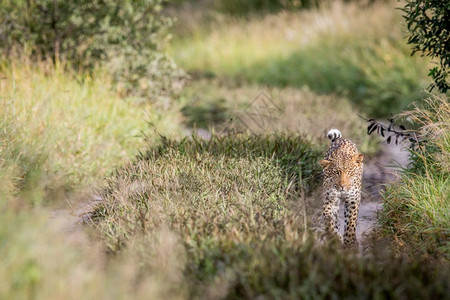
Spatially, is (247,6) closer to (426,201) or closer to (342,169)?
(342,169)

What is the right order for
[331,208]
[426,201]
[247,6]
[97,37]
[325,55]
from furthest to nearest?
[247,6] → [325,55] → [97,37] → [331,208] → [426,201]

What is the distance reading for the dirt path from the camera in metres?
6.65

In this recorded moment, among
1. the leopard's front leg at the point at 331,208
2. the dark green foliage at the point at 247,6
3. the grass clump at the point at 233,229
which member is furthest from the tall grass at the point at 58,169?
the dark green foliage at the point at 247,6

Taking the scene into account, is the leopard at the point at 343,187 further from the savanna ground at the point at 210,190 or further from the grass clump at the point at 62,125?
the grass clump at the point at 62,125

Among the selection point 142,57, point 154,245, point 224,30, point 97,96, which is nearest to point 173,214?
point 154,245

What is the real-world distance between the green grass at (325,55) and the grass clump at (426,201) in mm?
4270

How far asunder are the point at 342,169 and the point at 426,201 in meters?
0.73

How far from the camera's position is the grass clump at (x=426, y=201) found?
5574mm

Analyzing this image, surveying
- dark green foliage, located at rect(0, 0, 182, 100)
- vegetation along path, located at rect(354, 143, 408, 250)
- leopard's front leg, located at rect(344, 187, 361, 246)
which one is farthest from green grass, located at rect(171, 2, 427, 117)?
leopard's front leg, located at rect(344, 187, 361, 246)

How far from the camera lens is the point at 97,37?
10.1m

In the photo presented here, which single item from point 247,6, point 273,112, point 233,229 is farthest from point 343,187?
point 247,6

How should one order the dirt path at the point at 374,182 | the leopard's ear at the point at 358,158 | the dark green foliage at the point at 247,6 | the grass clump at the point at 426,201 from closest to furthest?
the grass clump at the point at 426,201 → the leopard's ear at the point at 358,158 → the dirt path at the point at 374,182 → the dark green foliage at the point at 247,6

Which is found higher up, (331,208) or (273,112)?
(273,112)

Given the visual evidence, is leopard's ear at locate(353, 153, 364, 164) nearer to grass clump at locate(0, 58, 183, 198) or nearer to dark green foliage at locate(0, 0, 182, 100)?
grass clump at locate(0, 58, 183, 198)
